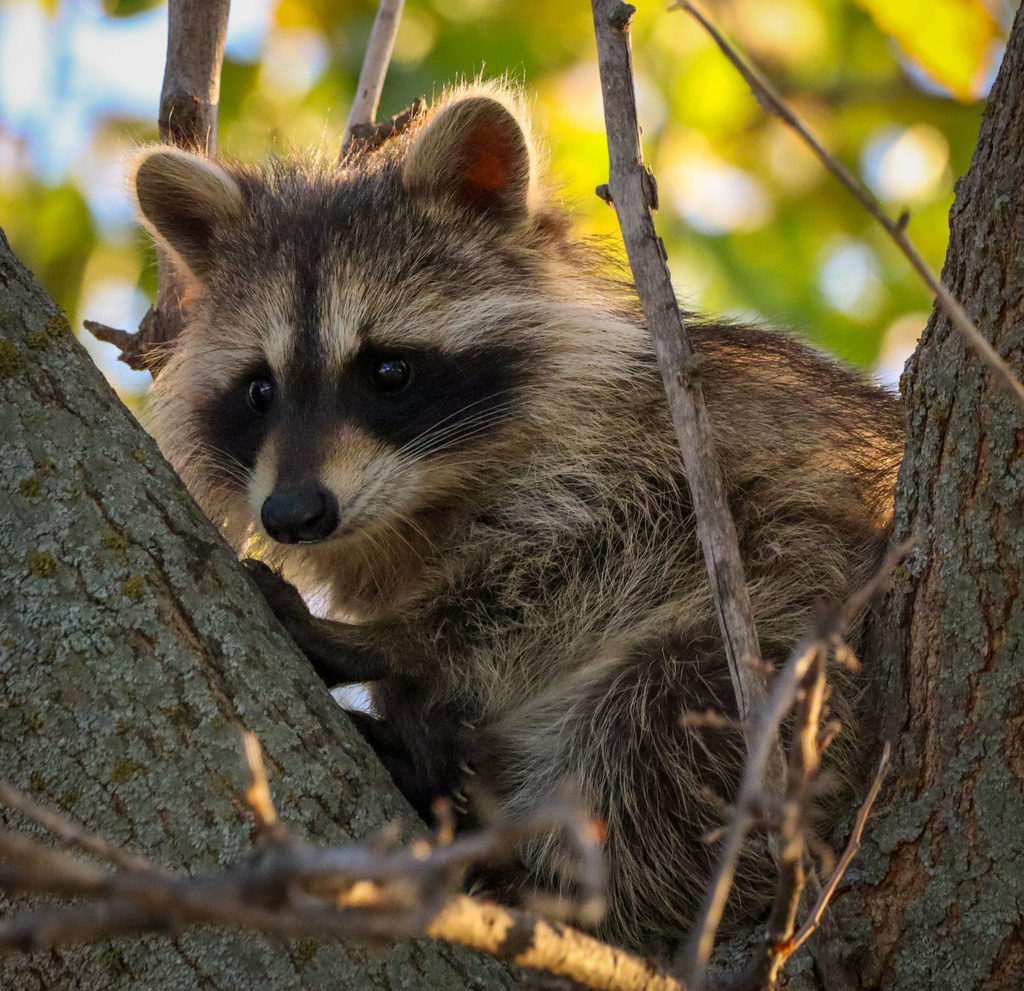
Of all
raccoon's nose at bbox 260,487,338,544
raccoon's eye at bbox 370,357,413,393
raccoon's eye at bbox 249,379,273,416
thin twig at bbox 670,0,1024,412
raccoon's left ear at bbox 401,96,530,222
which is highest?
raccoon's left ear at bbox 401,96,530,222

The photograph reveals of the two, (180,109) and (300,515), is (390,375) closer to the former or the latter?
(300,515)

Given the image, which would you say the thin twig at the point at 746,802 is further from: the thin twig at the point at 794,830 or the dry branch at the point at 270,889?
the dry branch at the point at 270,889

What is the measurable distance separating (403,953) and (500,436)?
150cm

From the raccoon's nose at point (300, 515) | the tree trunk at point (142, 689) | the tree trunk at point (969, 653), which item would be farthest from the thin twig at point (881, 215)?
the raccoon's nose at point (300, 515)

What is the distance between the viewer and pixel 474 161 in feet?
10.5

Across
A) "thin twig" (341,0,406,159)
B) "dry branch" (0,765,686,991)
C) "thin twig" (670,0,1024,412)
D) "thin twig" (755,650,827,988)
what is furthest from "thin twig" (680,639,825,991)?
"thin twig" (341,0,406,159)

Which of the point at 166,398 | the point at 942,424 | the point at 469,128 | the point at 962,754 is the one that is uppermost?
the point at 469,128

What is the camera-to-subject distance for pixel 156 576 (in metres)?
1.93

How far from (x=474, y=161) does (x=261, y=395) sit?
0.81 meters

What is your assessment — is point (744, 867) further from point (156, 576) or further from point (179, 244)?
point (179, 244)

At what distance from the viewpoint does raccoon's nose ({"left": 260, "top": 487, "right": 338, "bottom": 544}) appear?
2.70 metres

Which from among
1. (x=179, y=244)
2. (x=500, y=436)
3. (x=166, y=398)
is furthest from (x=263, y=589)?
(x=179, y=244)

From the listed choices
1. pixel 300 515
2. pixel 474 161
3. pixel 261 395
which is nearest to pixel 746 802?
pixel 300 515

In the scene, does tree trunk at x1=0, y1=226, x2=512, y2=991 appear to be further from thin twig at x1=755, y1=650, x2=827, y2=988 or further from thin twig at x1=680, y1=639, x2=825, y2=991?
thin twig at x1=680, y1=639, x2=825, y2=991
